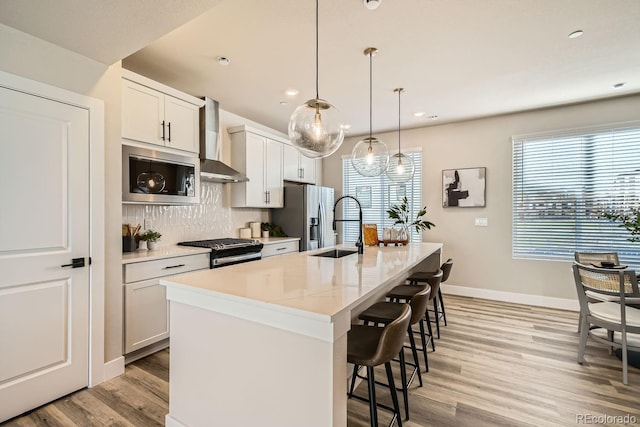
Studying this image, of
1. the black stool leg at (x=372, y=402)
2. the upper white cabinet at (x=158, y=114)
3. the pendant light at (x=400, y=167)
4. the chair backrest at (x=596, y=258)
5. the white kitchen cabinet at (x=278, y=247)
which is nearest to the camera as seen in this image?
the black stool leg at (x=372, y=402)

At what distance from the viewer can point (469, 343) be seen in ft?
9.97

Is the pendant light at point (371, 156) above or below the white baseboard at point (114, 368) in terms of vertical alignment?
above

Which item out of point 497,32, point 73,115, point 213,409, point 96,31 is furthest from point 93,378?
point 497,32

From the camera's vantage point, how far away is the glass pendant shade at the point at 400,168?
361 centimetres

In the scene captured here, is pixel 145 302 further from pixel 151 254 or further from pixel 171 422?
pixel 171 422

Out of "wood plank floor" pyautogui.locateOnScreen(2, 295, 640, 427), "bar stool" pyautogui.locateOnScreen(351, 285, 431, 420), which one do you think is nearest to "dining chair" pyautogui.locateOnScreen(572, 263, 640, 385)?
"wood plank floor" pyautogui.locateOnScreen(2, 295, 640, 427)

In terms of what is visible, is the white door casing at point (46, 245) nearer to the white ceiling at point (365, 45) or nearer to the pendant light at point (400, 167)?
the white ceiling at point (365, 45)

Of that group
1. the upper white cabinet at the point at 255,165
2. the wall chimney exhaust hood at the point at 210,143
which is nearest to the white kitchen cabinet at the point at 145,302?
the wall chimney exhaust hood at the point at 210,143

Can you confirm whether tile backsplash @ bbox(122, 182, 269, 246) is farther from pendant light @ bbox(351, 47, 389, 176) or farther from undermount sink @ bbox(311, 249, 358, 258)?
pendant light @ bbox(351, 47, 389, 176)

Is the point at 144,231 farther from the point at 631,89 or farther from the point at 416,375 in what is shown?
the point at 631,89

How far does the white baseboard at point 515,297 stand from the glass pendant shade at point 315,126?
3795 mm

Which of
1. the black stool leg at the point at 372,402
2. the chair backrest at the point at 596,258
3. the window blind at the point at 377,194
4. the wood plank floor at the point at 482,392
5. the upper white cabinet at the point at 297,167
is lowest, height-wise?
the wood plank floor at the point at 482,392

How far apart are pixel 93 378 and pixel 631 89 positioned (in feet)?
20.2

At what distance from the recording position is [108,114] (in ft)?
7.77
